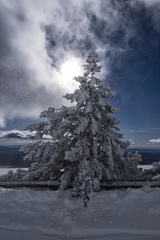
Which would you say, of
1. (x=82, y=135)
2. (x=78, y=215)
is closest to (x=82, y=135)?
(x=82, y=135)

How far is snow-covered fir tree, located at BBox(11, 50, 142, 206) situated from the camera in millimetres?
9688

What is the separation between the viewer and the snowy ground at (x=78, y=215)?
6.44m

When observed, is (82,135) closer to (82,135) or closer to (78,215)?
(82,135)

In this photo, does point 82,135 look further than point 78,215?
Yes

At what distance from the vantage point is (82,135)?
1043 cm

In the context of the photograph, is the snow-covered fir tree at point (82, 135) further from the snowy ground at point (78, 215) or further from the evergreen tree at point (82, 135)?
the snowy ground at point (78, 215)

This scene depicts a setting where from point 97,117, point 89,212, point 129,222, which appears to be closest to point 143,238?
point 129,222

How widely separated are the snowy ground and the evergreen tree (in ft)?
3.45

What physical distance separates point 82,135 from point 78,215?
3.79 metres

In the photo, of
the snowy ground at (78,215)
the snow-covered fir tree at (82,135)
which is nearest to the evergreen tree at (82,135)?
→ the snow-covered fir tree at (82,135)

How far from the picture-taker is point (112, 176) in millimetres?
10305

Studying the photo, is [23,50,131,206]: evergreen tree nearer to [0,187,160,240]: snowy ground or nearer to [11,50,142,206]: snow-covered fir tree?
[11,50,142,206]: snow-covered fir tree

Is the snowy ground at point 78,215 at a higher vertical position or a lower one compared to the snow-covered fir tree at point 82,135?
lower

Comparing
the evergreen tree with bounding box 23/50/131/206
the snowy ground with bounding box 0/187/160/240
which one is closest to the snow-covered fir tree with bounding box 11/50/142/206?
the evergreen tree with bounding box 23/50/131/206
